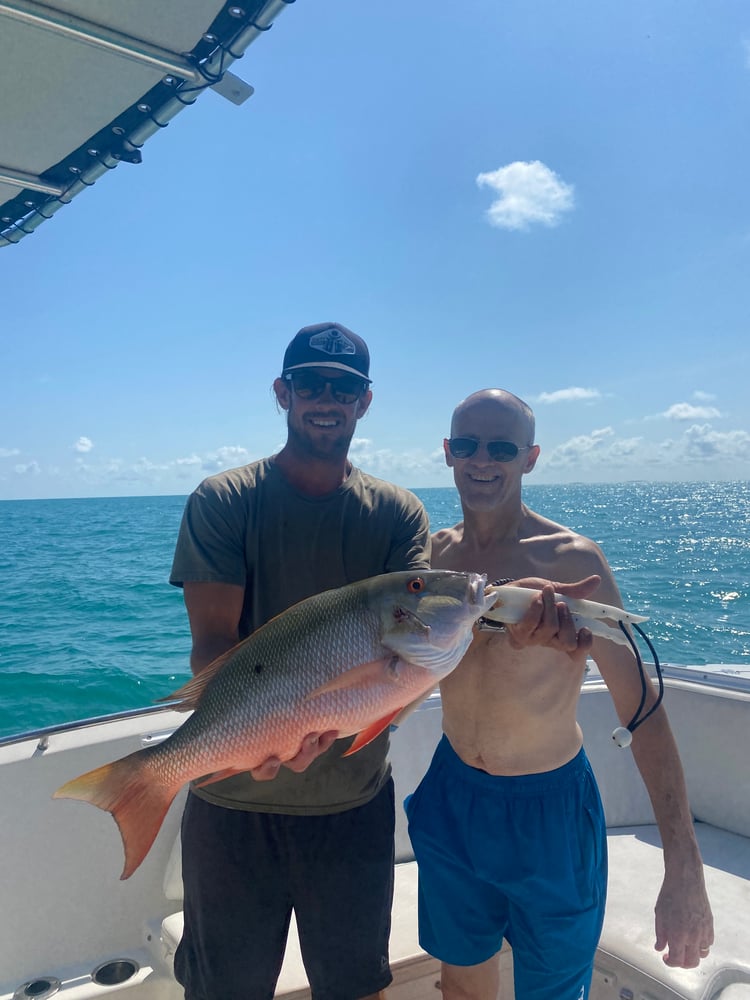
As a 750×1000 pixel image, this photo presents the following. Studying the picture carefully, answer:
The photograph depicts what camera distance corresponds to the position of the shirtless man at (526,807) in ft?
7.52

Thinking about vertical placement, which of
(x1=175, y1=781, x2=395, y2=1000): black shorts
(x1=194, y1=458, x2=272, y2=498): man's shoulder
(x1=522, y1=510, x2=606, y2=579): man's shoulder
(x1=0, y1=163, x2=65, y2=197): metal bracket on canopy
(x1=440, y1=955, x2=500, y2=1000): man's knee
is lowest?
(x1=440, y1=955, x2=500, y2=1000): man's knee

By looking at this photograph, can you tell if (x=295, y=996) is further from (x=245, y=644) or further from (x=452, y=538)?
(x=452, y=538)

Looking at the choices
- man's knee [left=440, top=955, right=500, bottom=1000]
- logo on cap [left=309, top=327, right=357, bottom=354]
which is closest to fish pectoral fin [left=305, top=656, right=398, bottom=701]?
logo on cap [left=309, top=327, right=357, bottom=354]

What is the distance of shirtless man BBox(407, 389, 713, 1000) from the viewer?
90.2 inches

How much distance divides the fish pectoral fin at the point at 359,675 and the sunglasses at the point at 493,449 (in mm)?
1130

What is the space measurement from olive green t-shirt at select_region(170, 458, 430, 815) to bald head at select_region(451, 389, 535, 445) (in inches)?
19.0

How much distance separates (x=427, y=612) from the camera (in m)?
1.91

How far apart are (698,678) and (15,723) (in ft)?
30.6

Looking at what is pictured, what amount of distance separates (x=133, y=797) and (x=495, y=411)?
195cm

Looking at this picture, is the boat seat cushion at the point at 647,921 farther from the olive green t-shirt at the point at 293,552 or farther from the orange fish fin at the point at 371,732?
the orange fish fin at the point at 371,732

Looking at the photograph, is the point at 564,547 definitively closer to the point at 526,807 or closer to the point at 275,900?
the point at 526,807

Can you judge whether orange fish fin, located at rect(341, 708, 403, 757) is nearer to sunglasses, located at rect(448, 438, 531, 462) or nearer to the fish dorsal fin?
the fish dorsal fin

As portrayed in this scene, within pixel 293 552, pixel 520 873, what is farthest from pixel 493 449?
pixel 520 873

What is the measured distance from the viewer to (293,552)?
2.40 m
